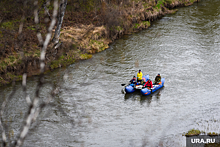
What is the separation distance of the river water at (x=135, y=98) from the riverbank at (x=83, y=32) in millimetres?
1043

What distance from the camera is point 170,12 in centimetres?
3053

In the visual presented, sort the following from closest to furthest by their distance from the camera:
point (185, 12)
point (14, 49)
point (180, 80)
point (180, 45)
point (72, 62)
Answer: point (180, 80)
point (14, 49)
point (72, 62)
point (180, 45)
point (185, 12)

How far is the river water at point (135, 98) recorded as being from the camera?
38.0 ft

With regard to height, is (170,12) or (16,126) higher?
(170,12)

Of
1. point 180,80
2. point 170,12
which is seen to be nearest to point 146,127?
point 180,80

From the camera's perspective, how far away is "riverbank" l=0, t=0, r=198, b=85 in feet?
56.6

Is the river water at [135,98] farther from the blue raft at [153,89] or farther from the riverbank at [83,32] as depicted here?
the riverbank at [83,32]

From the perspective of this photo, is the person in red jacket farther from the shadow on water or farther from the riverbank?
the riverbank

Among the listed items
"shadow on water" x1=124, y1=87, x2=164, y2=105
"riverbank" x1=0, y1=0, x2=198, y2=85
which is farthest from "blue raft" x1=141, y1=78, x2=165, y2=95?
"riverbank" x1=0, y1=0, x2=198, y2=85

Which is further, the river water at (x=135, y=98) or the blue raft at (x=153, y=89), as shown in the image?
the blue raft at (x=153, y=89)

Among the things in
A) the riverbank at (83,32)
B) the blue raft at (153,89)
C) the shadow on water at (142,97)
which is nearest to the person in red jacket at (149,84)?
the blue raft at (153,89)

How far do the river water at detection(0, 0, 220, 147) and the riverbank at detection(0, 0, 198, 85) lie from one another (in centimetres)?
104

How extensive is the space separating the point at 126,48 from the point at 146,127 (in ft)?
36.0

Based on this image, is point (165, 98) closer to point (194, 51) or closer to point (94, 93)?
point (94, 93)
